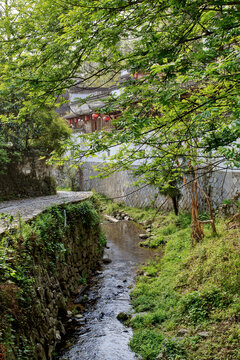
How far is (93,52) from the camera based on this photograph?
4230 millimetres

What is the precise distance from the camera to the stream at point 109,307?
5.74 m

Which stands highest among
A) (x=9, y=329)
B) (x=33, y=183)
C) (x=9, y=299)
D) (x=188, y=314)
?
(x=33, y=183)

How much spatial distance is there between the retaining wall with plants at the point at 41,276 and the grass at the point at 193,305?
1779 mm

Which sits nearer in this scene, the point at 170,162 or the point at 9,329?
the point at 9,329

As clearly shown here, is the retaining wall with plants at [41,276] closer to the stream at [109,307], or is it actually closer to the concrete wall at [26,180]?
the stream at [109,307]

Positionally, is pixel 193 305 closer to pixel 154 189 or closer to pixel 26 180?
pixel 154 189

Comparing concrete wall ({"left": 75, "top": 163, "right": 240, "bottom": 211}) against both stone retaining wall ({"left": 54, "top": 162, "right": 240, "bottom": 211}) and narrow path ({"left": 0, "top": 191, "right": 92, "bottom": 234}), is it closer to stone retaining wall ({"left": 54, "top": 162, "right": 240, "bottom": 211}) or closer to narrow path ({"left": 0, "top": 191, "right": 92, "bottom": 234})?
stone retaining wall ({"left": 54, "top": 162, "right": 240, "bottom": 211})

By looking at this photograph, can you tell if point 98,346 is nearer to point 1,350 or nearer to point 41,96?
point 1,350

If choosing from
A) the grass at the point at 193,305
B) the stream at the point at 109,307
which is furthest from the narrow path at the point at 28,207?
the grass at the point at 193,305

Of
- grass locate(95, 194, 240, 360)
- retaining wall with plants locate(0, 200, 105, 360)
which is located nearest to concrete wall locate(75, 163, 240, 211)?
grass locate(95, 194, 240, 360)

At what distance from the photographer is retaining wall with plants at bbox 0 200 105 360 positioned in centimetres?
429

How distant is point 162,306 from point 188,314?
3.20 feet

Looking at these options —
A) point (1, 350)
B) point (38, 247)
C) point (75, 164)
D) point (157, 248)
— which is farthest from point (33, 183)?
point (1, 350)

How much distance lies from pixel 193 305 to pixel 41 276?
3.24 meters
